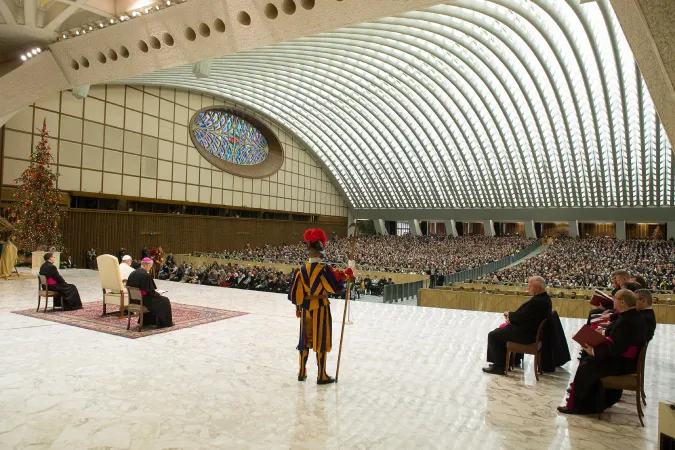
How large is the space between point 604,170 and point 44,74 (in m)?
34.9

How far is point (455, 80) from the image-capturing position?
1000 inches

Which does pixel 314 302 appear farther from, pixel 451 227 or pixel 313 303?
pixel 451 227

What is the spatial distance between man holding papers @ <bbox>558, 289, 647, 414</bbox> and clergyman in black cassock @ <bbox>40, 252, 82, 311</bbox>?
27.1 ft

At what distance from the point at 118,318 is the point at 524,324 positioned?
6.61 metres

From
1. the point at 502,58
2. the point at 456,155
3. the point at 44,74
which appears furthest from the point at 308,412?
the point at 456,155

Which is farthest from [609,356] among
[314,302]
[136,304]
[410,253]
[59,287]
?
[410,253]

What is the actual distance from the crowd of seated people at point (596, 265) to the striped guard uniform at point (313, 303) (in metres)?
12.2

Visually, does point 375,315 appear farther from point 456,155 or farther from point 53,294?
point 456,155

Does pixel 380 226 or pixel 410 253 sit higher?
pixel 380 226

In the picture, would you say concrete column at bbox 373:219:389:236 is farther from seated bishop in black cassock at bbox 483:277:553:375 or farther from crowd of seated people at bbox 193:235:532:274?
seated bishop in black cassock at bbox 483:277:553:375

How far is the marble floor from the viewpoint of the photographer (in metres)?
3.41

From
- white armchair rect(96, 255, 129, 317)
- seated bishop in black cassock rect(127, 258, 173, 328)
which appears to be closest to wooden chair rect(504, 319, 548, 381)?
seated bishop in black cassock rect(127, 258, 173, 328)

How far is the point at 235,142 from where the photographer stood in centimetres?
3391

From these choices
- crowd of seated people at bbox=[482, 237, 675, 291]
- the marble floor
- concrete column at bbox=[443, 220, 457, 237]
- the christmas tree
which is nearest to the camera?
the marble floor
